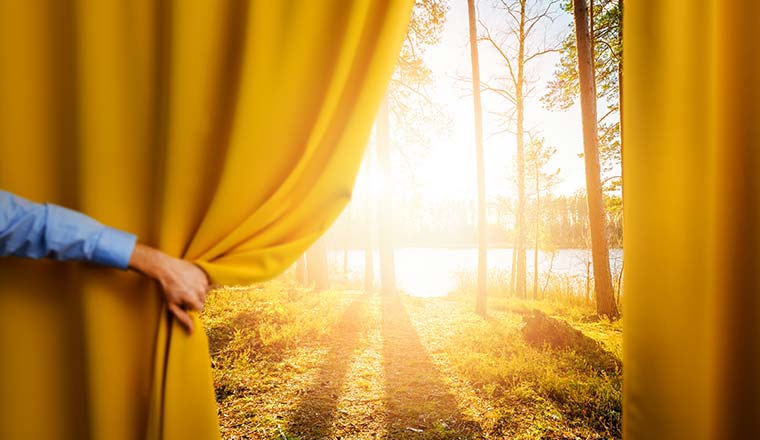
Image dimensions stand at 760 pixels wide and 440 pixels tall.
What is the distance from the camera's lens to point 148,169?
75 cm

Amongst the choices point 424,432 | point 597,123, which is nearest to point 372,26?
point 424,432

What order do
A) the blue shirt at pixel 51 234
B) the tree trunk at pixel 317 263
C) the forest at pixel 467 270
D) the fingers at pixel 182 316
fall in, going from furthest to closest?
1. the tree trunk at pixel 317 263
2. the forest at pixel 467 270
3. the fingers at pixel 182 316
4. the blue shirt at pixel 51 234

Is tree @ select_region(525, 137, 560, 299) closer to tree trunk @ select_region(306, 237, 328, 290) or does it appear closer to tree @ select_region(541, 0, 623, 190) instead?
tree @ select_region(541, 0, 623, 190)

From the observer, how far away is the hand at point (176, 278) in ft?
2.07

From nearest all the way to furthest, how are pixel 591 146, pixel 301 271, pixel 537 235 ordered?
1. pixel 591 146
2. pixel 537 235
3. pixel 301 271

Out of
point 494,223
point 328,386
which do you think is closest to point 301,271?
point 328,386

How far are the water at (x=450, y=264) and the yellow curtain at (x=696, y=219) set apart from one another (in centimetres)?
200

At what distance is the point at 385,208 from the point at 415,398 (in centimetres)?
223

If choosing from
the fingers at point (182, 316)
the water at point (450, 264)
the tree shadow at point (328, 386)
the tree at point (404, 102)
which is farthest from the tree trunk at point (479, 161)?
the fingers at point (182, 316)

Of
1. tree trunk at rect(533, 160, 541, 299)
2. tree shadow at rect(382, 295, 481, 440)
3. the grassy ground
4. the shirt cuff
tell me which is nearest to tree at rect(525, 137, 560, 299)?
tree trunk at rect(533, 160, 541, 299)

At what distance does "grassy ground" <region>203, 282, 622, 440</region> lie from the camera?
1.58m

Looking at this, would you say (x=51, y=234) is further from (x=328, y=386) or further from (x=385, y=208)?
(x=385, y=208)

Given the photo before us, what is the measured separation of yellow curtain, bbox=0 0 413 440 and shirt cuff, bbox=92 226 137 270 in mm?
102

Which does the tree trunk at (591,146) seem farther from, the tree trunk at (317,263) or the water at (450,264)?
the tree trunk at (317,263)
